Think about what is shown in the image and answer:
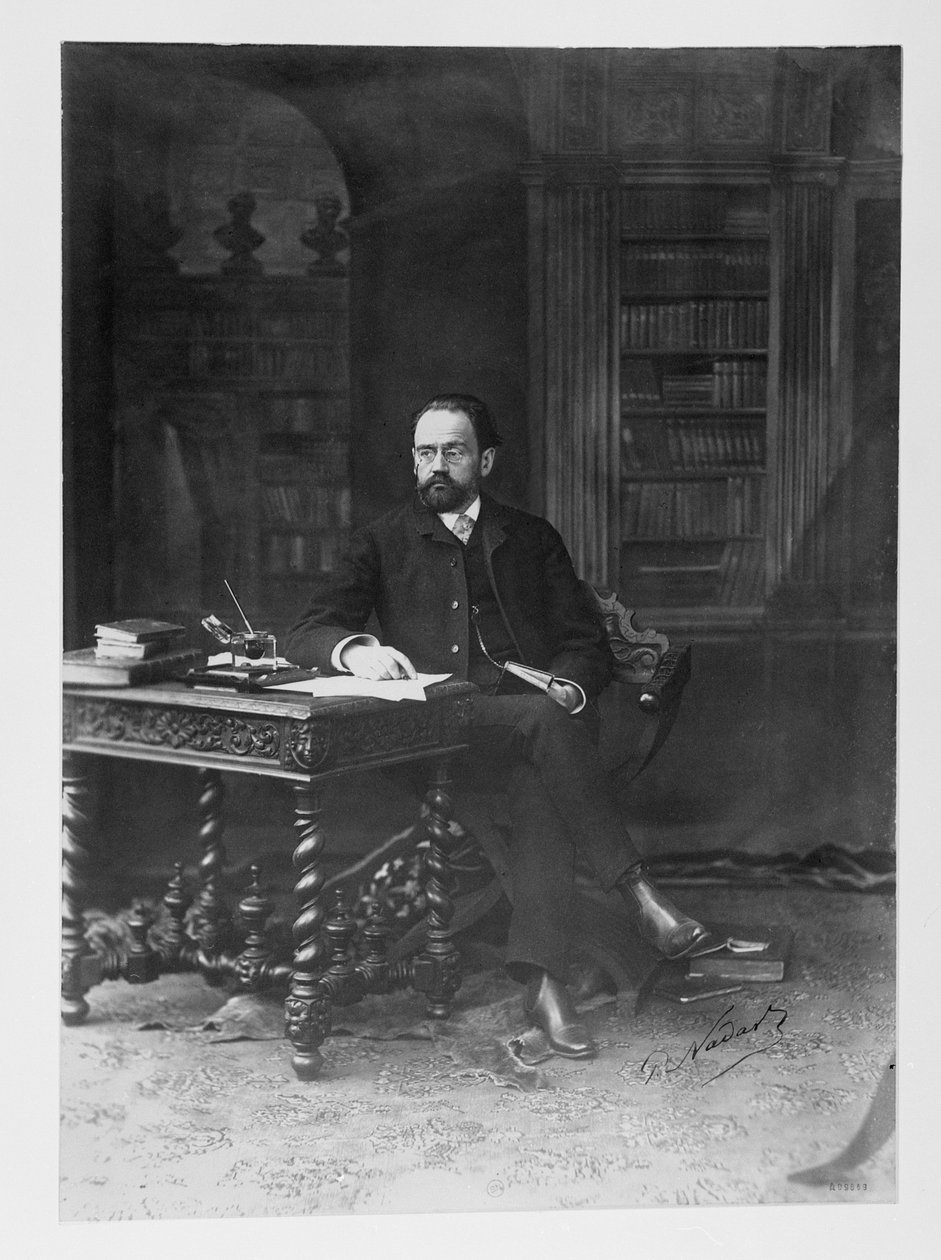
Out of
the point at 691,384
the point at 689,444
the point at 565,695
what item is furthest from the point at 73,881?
the point at 691,384

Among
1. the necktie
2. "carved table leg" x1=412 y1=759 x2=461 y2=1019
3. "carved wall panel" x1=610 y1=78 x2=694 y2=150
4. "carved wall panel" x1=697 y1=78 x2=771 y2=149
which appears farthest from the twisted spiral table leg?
"carved wall panel" x1=697 y1=78 x2=771 y2=149

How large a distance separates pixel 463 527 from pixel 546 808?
0.84 m

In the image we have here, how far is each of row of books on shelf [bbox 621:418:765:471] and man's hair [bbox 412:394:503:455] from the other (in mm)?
382

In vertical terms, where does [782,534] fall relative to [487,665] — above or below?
above

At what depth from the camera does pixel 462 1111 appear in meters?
3.38

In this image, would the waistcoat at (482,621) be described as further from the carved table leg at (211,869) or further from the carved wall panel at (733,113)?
the carved wall panel at (733,113)

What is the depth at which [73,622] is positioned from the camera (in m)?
3.46

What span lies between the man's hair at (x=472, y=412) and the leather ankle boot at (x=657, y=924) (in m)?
1.28

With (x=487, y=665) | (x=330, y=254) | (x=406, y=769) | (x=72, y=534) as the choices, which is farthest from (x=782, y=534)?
(x=72, y=534)

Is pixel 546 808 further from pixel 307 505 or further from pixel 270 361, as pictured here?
pixel 270 361

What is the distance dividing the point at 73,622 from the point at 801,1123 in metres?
2.39

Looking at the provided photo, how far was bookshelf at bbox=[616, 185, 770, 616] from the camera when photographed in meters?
3.57

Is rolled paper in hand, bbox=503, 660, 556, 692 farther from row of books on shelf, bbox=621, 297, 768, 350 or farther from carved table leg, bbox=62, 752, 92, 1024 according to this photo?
carved table leg, bbox=62, 752, 92, 1024

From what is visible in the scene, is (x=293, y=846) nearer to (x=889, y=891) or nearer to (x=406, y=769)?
(x=406, y=769)
